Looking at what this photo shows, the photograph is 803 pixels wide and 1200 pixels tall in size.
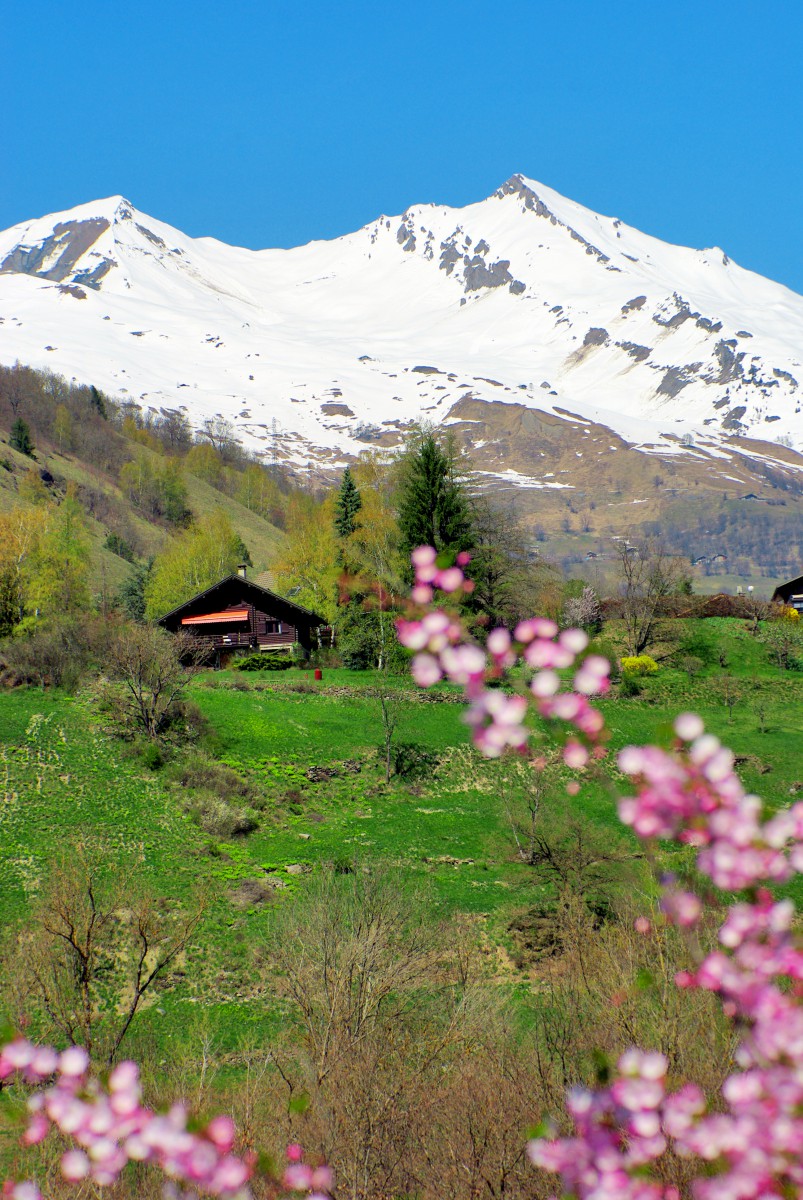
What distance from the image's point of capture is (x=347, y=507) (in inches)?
2795

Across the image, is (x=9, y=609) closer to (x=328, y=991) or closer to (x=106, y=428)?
(x=328, y=991)

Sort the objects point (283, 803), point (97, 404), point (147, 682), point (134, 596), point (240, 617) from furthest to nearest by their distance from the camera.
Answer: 1. point (97, 404)
2. point (134, 596)
3. point (240, 617)
4. point (147, 682)
5. point (283, 803)

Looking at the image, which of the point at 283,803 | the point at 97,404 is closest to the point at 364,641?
the point at 283,803

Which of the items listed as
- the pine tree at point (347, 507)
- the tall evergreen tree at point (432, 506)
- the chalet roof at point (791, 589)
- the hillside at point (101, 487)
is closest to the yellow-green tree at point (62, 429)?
the hillside at point (101, 487)

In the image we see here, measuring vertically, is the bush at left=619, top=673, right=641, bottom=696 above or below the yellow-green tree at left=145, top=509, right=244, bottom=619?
below

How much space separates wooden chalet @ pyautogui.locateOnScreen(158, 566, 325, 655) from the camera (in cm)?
5831

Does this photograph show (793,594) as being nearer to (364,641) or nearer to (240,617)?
(364,641)

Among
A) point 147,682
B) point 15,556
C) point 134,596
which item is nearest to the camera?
point 147,682

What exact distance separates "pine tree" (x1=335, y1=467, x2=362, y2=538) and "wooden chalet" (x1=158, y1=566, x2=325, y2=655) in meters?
12.1

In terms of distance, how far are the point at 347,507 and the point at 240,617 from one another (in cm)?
1622

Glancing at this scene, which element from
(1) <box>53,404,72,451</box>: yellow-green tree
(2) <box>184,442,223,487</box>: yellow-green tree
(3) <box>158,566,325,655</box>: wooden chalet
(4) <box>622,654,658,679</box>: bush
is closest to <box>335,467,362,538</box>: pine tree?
(3) <box>158,566,325,655</box>: wooden chalet

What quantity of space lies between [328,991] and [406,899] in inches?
320

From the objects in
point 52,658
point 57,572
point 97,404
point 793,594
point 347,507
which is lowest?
point 793,594

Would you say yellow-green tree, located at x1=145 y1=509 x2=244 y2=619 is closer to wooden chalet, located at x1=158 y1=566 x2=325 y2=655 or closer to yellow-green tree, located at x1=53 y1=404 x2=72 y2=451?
wooden chalet, located at x1=158 y1=566 x2=325 y2=655
